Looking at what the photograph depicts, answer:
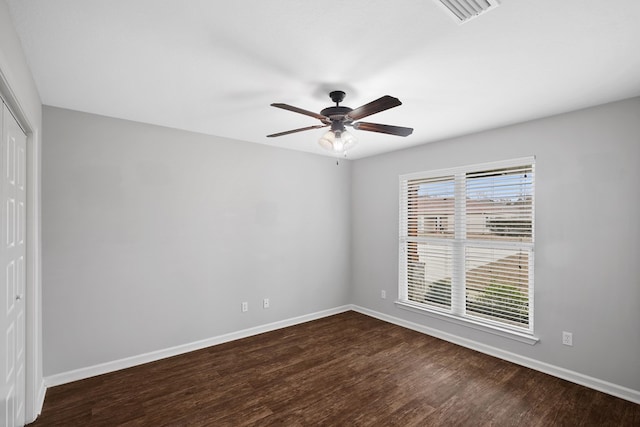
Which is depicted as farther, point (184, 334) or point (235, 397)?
point (184, 334)

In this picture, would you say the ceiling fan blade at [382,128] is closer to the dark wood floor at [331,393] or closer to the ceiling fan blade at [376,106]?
the ceiling fan blade at [376,106]

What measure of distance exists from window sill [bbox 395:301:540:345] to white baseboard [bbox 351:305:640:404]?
0.17 m

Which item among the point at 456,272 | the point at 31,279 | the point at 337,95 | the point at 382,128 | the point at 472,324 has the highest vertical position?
the point at 337,95

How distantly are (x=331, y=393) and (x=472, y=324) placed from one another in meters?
1.92

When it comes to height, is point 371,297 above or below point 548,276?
below

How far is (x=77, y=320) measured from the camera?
2.87 m

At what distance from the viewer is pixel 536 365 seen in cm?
308

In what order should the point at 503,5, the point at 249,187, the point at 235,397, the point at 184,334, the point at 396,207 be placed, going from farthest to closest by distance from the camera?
1. the point at 396,207
2. the point at 249,187
3. the point at 184,334
4. the point at 235,397
5. the point at 503,5

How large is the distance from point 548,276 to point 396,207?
6.41 feet

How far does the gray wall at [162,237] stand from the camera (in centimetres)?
283

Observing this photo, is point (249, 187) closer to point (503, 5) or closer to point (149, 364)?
point (149, 364)

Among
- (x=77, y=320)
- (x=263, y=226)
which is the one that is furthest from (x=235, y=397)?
(x=263, y=226)

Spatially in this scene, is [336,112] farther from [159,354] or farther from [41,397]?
[41,397]

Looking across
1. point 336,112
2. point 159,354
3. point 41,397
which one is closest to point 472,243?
point 336,112
